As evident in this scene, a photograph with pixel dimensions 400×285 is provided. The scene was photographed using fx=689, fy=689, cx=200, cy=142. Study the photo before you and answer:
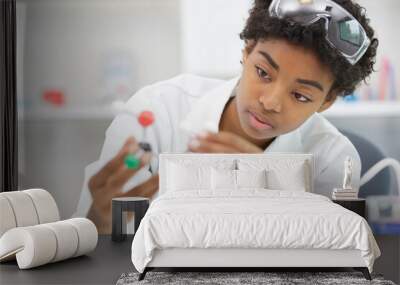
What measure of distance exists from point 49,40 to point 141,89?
1.09 m

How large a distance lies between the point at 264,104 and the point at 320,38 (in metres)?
0.84

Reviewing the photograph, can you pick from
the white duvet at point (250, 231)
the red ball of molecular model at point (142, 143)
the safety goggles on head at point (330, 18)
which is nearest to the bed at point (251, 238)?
the white duvet at point (250, 231)

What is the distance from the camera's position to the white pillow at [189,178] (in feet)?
21.1

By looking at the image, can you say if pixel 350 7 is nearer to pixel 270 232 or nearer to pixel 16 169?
pixel 270 232

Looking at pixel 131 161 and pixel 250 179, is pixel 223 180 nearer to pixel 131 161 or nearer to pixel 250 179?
pixel 250 179

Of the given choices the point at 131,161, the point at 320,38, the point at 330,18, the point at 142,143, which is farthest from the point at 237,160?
the point at 330,18

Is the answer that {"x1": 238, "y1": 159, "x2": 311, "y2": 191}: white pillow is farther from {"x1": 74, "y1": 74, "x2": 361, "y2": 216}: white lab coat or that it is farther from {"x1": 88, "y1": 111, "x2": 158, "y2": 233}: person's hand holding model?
{"x1": 88, "y1": 111, "x2": 158, "y2": 233}: person's hand holding model

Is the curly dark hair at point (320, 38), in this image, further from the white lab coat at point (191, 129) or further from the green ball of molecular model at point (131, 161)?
the green ball of molecular model at point (131, 161)

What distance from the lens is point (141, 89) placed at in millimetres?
7148

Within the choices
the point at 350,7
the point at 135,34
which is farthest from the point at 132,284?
the point at 350,7

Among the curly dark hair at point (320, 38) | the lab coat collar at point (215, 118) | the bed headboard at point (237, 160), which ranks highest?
the curly dark hair at point (320, 38)

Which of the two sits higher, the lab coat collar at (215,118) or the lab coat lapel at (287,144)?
the lab coat collar at (215,118)

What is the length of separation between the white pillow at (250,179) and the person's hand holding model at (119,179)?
1094mm

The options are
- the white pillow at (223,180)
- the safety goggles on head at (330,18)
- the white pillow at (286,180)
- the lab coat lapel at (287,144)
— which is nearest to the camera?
the white pillow at (223,180)
